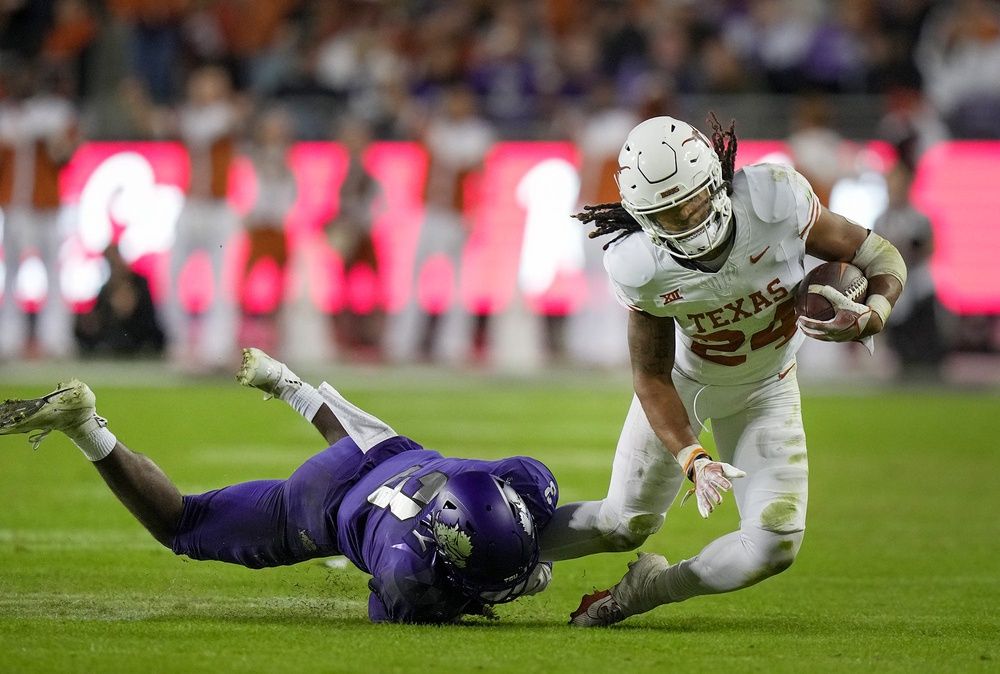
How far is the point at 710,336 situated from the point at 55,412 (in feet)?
7.18

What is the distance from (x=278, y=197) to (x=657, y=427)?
365 inches

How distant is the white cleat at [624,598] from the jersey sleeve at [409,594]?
1.46 ft

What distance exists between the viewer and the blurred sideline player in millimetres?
4609

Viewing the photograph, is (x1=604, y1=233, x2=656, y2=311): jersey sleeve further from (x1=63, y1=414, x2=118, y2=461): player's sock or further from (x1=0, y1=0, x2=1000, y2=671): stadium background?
(x1=0, y1=0, x2=1000, y2=671): stadium background

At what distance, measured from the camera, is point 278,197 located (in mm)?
13664

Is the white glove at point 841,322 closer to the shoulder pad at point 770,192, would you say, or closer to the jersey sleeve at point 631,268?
the shoulder pad at point 770,192

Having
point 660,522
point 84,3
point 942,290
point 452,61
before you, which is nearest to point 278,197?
point 452,61

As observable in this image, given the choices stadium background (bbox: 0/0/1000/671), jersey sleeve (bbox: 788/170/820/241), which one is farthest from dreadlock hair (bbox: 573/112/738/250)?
stadium background (bbox: 0/0/1000/671)

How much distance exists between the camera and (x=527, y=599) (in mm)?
5559

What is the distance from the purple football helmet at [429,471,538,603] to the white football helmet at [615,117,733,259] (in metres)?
0.94

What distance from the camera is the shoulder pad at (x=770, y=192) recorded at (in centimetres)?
490

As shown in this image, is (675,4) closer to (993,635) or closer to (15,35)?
(15,35)

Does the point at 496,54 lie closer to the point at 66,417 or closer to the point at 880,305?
the point at 66,417

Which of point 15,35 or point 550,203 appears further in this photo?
point 15,35
